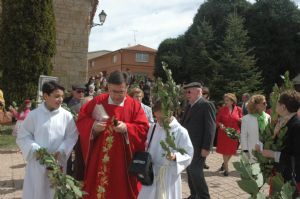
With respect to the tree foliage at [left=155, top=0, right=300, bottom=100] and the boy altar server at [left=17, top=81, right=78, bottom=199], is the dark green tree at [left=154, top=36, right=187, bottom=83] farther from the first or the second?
the boy altar server at [left=17, top=81, right=78, bottom=199]

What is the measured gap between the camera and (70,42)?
1773cm

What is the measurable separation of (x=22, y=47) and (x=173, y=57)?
24.6 metres

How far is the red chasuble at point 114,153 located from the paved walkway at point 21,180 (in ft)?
5.68

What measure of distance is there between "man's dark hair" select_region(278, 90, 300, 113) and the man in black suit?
81.4 inches

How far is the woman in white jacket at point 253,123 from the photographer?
6301 mm

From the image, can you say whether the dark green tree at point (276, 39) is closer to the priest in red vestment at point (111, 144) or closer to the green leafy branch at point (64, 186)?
the priest in red vestment at point (111, 144)

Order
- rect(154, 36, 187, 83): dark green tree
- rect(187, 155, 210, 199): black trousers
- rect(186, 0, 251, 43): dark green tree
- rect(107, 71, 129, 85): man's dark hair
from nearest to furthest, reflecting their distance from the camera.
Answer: rect(107, 71, 129, 85): man's dark hair
rect(187, 155, 210, 199): black trousers
rect(186, 0, 251, 43): dark green tree
rect(154, 36, 187, 83): dark green tree

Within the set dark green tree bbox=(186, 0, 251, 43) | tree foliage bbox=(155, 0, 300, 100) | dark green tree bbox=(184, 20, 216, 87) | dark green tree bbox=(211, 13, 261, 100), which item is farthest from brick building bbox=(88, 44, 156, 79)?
dark green tree bbox=(211, 13, 261, 100)

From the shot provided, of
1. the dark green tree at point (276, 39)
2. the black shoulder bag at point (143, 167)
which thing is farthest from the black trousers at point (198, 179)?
the dark green tree at point (276, 39)

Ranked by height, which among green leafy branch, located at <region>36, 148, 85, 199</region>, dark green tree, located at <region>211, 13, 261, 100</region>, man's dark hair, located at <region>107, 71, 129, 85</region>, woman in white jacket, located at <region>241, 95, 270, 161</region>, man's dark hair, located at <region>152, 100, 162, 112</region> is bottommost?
green leafy branch, located at <region>36, 148, 85, 199</region>

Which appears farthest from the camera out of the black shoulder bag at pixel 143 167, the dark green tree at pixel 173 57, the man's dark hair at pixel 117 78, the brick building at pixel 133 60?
the brick building at pixel 133 60

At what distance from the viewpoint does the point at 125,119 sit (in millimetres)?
4223

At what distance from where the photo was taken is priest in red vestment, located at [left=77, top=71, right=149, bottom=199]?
162 inches

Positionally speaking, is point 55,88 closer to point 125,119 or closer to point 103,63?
point 125,119
